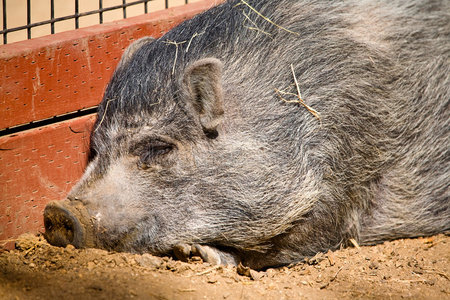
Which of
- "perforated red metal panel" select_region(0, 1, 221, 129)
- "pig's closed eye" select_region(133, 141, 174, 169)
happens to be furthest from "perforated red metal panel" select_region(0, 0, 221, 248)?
"pig's closed eye" select_region(133, 141, 174, 169)

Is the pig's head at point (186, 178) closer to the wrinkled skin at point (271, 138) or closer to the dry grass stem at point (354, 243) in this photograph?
the wrinkled skin at point (271, 138)

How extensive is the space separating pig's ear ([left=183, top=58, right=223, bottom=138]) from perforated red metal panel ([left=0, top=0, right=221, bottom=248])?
94 cm

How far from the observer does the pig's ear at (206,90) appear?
322 cm

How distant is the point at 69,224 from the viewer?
127 inches

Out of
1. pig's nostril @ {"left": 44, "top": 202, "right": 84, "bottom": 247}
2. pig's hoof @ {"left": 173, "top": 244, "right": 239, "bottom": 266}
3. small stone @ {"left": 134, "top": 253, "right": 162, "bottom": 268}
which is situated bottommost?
pig's hoof @ {"left": 173, "top": 244, "right": 239, "bottom": 266}

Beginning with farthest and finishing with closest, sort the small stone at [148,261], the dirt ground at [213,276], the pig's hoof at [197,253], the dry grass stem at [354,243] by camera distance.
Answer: the dry grass stem at [354,243] → the pig's hoof at [197,253] → the small stone at [148,261] → the dirt ground at [213,276]

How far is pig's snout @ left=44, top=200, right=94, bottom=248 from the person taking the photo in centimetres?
321

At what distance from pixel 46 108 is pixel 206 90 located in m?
1.10

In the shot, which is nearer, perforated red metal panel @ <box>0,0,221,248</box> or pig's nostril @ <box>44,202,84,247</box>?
pig's nostril @ <box>44,202,84,247</box>

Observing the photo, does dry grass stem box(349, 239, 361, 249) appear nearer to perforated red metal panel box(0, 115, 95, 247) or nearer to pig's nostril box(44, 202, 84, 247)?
pig's nostril box(44, 202, 84, 247)

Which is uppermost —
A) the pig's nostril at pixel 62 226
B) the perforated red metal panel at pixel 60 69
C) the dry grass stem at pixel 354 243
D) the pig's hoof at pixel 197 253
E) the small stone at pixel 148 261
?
the perforated red metal panel at pixel 60 69

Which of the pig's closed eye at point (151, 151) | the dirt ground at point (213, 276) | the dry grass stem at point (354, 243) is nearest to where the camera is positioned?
the dirt ground at point (213, 276)

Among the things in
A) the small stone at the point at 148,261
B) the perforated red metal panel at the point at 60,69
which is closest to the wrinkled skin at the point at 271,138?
the small stone at the point at 148,261

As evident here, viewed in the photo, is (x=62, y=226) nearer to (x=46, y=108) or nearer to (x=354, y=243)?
(x=46, y=108)
